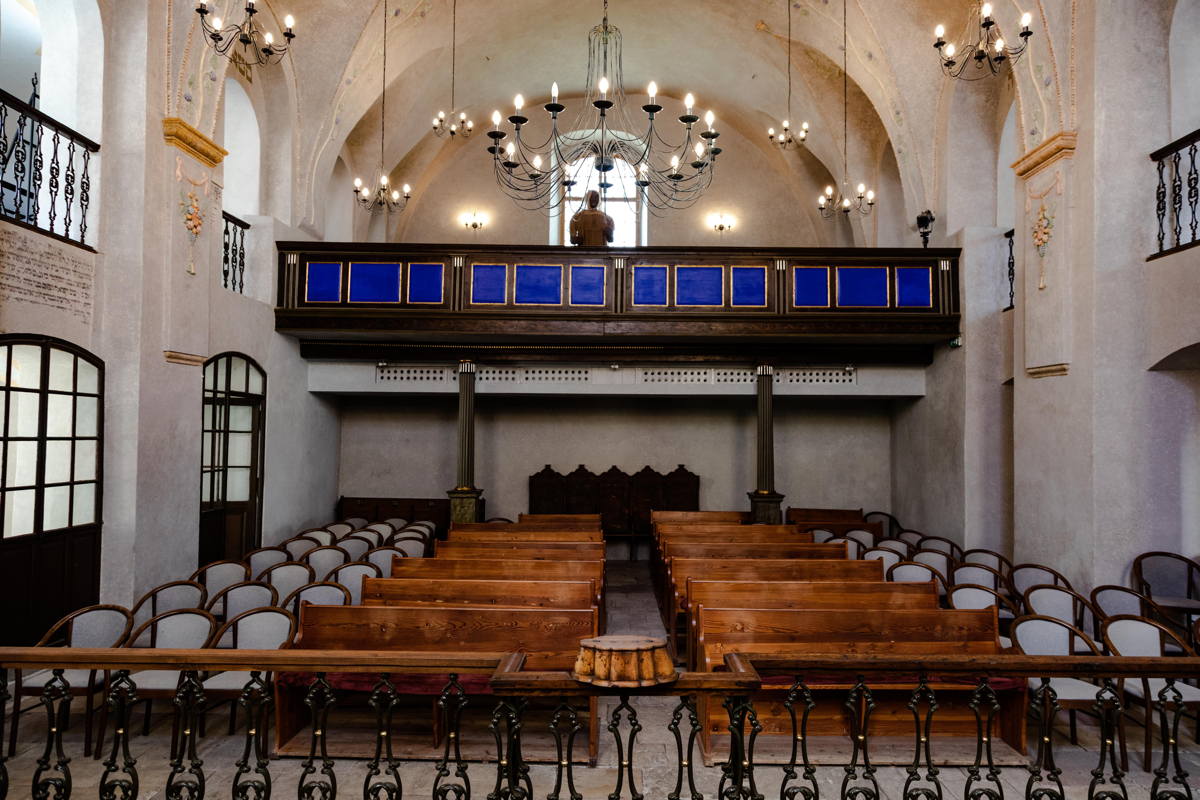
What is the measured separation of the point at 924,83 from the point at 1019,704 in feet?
29.7

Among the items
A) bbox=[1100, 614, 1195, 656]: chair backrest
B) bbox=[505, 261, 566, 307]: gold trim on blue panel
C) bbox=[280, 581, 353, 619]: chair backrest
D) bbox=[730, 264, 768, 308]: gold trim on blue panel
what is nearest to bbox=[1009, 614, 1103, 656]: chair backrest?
bbox=[1100, 614, 1195, 656]: chair backrest

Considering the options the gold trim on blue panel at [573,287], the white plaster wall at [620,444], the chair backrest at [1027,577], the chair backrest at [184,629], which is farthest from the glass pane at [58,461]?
the chair backrest at [1027,577]

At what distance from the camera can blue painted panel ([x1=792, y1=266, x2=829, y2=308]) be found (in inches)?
437

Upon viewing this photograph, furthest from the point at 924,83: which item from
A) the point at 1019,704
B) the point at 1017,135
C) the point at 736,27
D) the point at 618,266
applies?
the point at 1019,704

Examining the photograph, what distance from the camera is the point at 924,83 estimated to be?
11234 mm

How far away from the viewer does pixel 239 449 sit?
33.7 ft

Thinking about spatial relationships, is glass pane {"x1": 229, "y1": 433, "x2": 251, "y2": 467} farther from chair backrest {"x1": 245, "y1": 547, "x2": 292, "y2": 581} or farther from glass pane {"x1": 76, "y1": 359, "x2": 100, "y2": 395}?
glass pane {"x1": 76, "y1": 359, "x2": 100, "y2": 395}

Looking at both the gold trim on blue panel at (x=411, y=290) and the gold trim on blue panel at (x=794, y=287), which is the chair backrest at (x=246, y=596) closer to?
the gold trim on blue panel at (x=411, y=290)

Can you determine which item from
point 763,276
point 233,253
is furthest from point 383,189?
point 763,276

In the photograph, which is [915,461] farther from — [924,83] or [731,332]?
[924,83]

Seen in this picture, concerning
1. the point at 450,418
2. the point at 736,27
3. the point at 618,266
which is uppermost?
the point at 736,27

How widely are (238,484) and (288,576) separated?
3.50m

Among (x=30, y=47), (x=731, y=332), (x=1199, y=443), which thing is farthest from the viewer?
(x=731, y=332)

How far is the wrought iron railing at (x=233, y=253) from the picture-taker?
984cm
